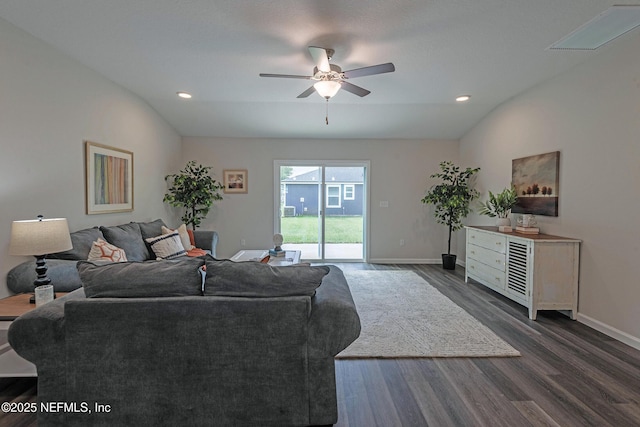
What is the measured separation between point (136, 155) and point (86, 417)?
3.83m

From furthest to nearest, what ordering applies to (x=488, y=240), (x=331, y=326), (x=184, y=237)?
1. (x=184, y=237)
2. (x=488, y=240)
3. (x=331, y=326)

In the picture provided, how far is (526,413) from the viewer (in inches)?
74.1

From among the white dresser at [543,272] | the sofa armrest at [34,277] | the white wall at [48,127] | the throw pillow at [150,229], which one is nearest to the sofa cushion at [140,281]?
the sofa armrest at [34,277]

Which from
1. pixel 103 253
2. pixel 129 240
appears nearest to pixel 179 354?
pixel 103 253

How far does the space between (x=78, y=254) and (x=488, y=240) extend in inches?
187

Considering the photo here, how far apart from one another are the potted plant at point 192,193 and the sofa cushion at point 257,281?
398 cm

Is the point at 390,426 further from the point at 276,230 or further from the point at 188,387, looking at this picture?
the point at 276,230

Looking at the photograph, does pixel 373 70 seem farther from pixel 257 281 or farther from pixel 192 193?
pixel 192 193

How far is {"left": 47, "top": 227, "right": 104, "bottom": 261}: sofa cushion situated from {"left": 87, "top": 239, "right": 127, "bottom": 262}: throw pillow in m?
0.06

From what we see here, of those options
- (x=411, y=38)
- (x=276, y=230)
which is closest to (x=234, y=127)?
(x=276, y=230)

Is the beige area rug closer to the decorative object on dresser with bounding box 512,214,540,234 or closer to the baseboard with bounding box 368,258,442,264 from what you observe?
the decorative object on dresser with bounding box 512,214,540,234

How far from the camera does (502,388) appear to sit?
2131 mm

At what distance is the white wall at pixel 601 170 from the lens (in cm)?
279

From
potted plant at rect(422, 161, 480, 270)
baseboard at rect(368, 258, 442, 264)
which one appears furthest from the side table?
potted plant at rect(422, 161, 480, 270)
